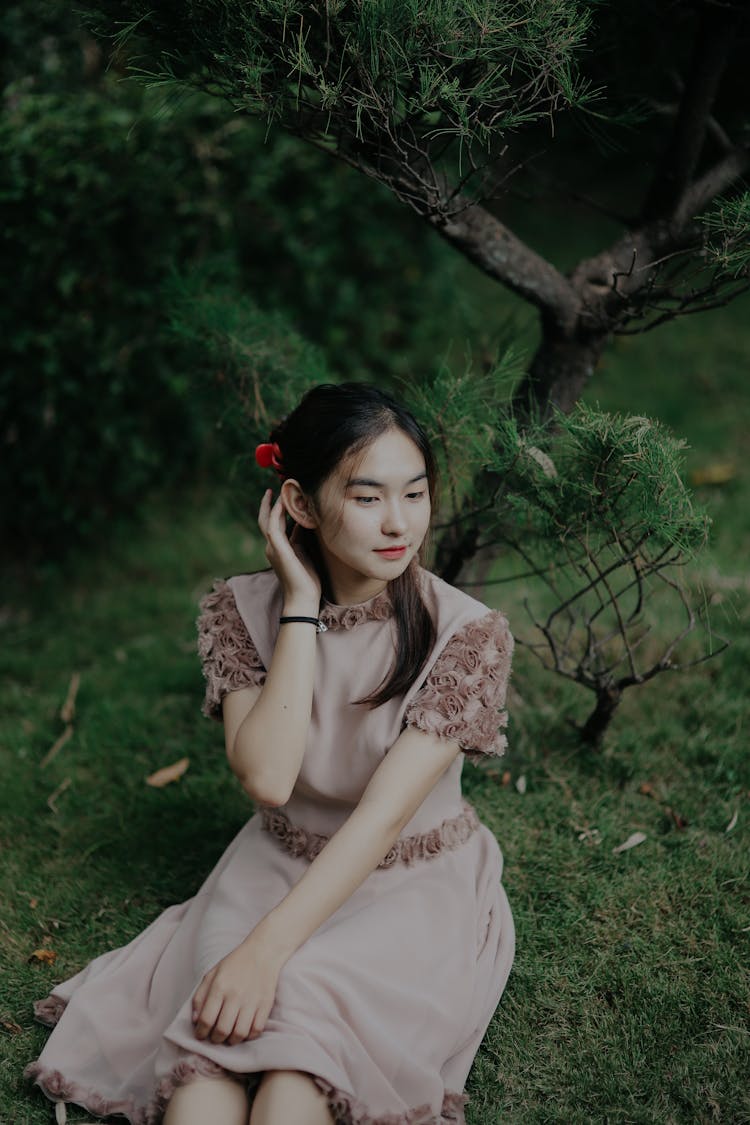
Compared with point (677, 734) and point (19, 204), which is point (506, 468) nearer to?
point (677, 734)

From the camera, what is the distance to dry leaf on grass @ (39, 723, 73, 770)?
10.4 feet

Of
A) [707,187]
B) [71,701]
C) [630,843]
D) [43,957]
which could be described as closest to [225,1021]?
[43,957]

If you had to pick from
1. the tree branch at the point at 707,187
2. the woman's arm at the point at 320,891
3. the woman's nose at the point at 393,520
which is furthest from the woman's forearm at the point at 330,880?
the tree branch at the point at 707,187

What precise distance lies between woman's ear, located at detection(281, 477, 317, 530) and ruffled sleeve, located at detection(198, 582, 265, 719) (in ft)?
0.93

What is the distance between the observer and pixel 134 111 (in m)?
4.08

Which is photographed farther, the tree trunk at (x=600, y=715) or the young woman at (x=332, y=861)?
the tree trunk at (x=600, y=715)

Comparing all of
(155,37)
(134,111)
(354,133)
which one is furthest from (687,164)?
(134,111)

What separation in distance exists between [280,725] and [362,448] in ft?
1.80

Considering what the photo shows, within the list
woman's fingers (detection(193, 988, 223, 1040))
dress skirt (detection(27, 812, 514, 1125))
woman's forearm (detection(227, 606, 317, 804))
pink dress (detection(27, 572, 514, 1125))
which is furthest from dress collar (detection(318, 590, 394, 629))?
woman's fingers (detection(193, 988, 223, 1040))

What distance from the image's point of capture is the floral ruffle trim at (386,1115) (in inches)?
68.2

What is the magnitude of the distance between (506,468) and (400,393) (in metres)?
0.39

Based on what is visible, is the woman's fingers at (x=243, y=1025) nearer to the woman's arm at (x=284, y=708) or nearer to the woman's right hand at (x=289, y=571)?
the woman's arm at (x=284, y=708)

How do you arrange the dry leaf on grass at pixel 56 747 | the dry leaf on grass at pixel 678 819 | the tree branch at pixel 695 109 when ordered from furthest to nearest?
the dry leaf on grass at pixel 56 747 < the dry leaf on grass at pixel 678 819 < the tree branch at pixel 695 109

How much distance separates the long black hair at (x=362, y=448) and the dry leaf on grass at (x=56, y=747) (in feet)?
4.82
